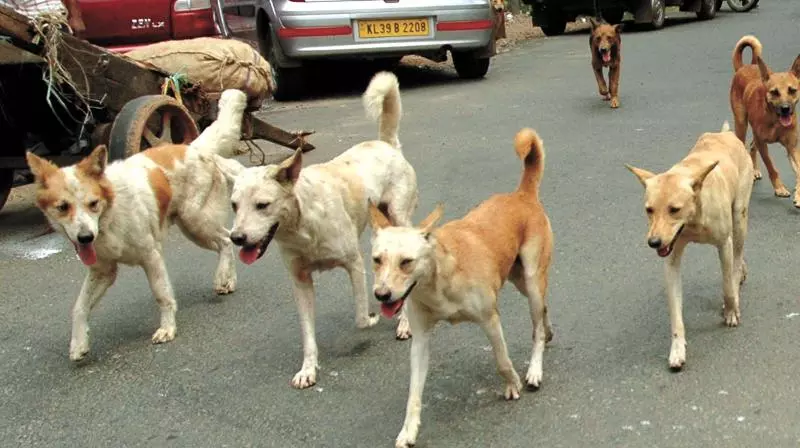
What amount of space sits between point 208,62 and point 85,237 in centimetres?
339

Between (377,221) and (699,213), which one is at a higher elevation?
(377,221)

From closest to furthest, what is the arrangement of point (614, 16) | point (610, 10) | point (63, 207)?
point (63, 207)
point (610, 10)
point (614, 16)

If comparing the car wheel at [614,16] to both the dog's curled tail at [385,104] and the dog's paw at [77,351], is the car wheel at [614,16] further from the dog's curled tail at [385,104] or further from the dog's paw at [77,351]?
the dog's paw at [77,351]

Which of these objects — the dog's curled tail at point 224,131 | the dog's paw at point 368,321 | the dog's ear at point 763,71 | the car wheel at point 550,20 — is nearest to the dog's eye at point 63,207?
the dog's curled tail at point 224,131

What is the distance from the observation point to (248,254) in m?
4.05

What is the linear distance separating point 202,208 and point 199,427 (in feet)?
6.62

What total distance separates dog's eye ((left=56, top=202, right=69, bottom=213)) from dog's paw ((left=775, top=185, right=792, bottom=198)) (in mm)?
4801

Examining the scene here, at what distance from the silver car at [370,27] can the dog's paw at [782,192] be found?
5.79 m

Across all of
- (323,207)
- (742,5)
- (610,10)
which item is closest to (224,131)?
(323,207)

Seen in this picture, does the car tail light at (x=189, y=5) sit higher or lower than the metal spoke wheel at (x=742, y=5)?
higher

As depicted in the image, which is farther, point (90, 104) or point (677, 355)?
point (90, 104)

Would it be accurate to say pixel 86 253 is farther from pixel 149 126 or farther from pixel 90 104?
pixel 90 104

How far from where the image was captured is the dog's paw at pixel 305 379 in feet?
13.9

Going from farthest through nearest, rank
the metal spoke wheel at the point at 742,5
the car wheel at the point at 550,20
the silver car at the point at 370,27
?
the metal spoke wheel at the point at 742,5 → the car wheel at the point at 550,20 → the silver car at the point at 370,27
